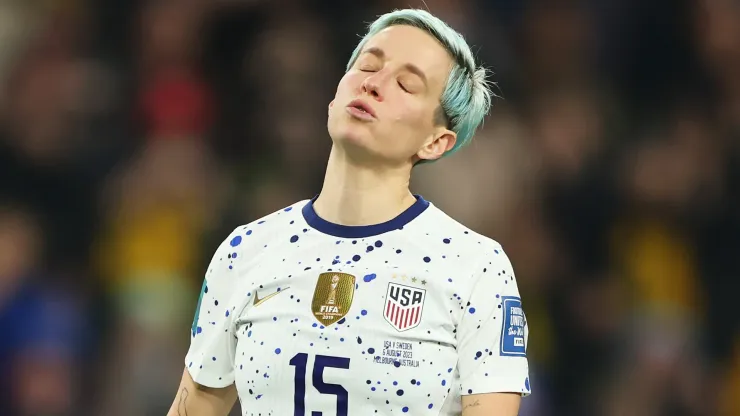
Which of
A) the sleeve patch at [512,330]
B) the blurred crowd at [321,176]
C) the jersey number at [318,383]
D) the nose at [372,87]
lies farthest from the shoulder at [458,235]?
the blurred crowd at [321,176]

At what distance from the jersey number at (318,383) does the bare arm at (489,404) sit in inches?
13.2

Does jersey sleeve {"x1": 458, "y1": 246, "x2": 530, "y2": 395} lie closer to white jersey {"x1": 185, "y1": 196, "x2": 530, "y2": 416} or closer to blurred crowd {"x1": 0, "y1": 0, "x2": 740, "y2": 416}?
white jersey {"x1": 185, "y1": 196, "x2": 530, "y2": 416}

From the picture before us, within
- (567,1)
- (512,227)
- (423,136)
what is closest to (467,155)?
(512,227)

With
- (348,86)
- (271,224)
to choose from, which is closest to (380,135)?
(348,86)

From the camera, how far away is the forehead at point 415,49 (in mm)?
3225

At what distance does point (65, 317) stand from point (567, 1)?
3.33m

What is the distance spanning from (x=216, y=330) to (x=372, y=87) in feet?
2.82

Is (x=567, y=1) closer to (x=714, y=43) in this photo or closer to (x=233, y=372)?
(x=714, y=43)

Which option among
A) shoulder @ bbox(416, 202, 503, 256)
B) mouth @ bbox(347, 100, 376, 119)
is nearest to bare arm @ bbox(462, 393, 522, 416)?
shoulder @ bbox(416, 202, 503, 256)

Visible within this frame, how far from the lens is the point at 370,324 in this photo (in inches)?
114

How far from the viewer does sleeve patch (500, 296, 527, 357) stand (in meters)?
2.92

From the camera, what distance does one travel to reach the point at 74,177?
5.41 meters

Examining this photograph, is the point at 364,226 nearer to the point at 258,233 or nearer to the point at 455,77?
the point at 258,233

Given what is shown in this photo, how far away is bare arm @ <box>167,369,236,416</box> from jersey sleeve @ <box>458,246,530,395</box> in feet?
2.52
